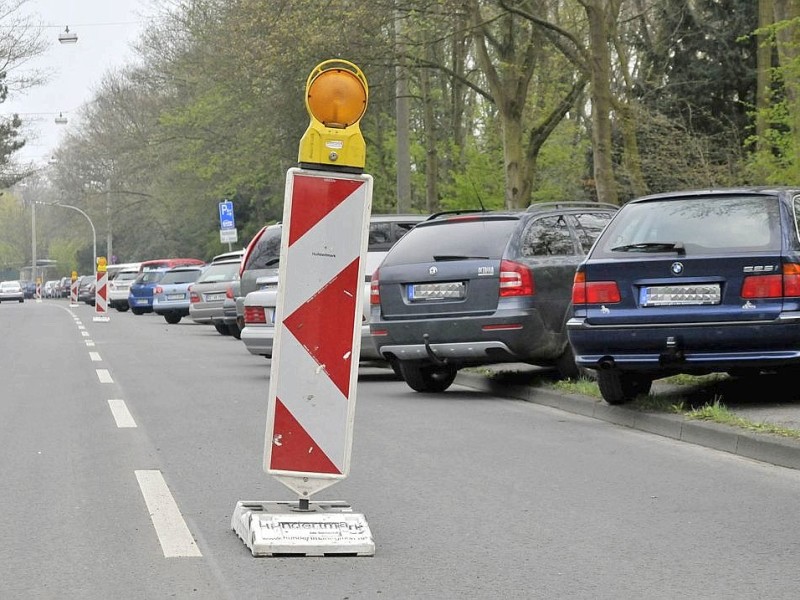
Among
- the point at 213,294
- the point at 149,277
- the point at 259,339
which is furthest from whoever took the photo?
the point at 149,277

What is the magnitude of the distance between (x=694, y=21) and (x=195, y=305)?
44.4 feet

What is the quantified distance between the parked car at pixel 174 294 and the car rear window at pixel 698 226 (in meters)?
28.4

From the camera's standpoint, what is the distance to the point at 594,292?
10742 mm

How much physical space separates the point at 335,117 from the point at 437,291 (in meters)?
6.77

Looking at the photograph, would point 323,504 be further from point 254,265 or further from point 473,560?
point 254,265

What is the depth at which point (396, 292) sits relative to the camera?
13.2 metres

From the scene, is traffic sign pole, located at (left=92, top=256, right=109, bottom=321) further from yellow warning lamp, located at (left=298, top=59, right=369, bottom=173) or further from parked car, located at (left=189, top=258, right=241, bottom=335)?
yellow warning lamp, located at (left=298, top=59, right=369, bottom=173)

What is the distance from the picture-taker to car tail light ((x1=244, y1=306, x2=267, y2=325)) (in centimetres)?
1644

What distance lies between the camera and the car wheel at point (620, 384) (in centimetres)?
1117

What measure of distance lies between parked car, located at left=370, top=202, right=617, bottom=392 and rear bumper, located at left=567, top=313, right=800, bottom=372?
6.36 ft

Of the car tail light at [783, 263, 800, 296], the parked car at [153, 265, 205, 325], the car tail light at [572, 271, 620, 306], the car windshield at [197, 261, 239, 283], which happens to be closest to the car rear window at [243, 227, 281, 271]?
the car windshield at [197, 261, 239, 283]

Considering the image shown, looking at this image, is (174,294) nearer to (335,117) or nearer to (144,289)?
(144,289)

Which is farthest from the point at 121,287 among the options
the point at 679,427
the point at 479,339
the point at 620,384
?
the point at 679,427

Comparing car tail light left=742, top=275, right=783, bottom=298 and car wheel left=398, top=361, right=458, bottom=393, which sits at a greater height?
car tail light left=742, top=275, right=783, bottom=298
